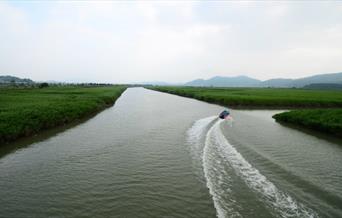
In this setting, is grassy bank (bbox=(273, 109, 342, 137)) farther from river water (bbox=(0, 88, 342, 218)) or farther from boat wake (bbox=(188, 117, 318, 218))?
boat wake (bbox=(188, 117, 318, 218))

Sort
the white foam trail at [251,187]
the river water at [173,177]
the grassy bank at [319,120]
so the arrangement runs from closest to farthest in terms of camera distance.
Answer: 1. the white foam trail at [251,187]
2. the river water at [173,177]
3. the grassy bank at [319,120]

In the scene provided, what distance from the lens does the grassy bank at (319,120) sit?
18.1m

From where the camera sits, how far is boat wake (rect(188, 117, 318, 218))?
7020 mm

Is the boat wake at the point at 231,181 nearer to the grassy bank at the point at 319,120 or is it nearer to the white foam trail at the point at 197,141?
the white foam trail at the point at 197,141

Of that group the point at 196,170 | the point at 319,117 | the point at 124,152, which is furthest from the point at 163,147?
the point at 319,117

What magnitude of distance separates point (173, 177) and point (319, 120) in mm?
Answer: 16103

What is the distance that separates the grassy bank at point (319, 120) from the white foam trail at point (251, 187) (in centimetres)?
958

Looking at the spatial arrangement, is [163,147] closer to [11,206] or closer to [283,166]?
[283,166]

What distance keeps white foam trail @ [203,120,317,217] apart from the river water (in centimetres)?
3

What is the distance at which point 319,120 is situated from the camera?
66.2ft

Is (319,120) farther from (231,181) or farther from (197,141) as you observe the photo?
(231,181)

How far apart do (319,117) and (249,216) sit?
1793cm

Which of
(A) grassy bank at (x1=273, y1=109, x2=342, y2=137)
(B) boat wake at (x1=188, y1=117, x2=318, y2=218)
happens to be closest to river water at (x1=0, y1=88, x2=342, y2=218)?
(B) boat wake at (x1=188, y1=117, x2=318, y2=218)

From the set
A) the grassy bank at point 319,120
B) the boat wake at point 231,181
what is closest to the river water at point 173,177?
the boat wake at point 231,181
